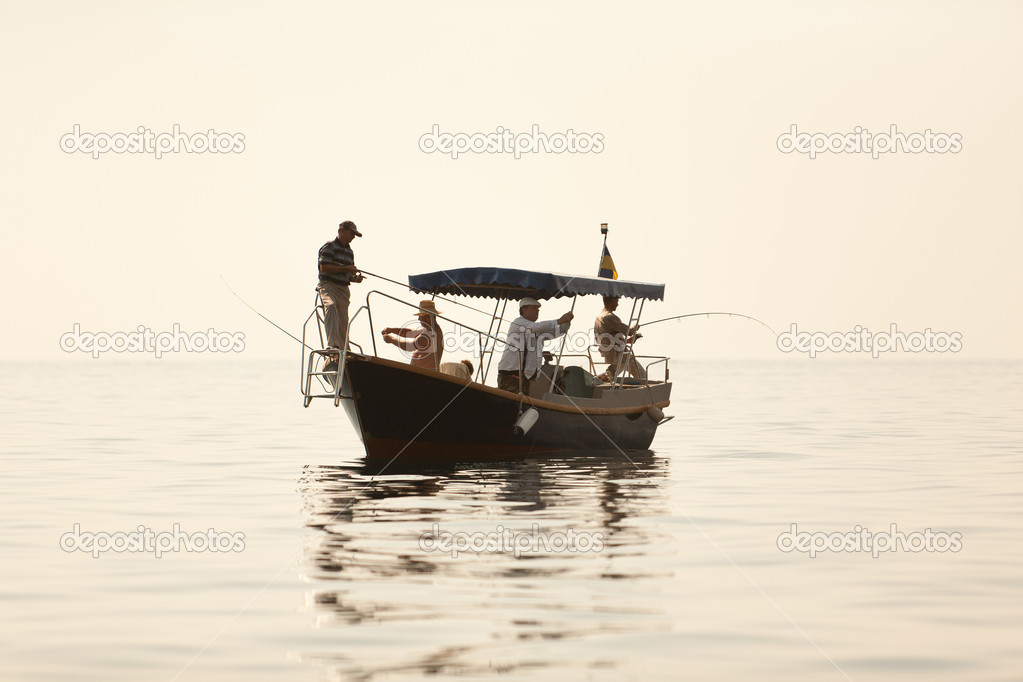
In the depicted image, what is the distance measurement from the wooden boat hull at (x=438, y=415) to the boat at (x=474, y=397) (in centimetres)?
1

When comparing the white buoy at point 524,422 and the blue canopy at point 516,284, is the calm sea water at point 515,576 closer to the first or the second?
the white buoy at point 524,422

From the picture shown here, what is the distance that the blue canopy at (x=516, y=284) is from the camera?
17.3 meters

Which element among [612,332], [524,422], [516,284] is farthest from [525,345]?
[612,332]

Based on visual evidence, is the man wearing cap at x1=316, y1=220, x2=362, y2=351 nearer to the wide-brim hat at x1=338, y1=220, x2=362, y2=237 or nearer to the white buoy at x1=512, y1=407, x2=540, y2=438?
the wide-brim hat at x1=338, y1=220, x2=362, y2=237

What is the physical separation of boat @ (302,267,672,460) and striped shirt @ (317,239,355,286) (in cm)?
46

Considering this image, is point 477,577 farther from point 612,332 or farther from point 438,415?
point 612,332

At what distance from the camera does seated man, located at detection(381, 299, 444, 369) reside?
17703mm

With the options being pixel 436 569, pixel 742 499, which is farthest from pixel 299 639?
pixel 742 499

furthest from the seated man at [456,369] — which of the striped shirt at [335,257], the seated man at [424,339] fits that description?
the striped shirt at [335,257]

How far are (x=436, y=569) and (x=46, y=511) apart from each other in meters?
5.96

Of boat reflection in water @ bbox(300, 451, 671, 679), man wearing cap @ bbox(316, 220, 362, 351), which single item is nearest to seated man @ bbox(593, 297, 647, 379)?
boat reflection in water @ bbox(300, 451, 671, 679)

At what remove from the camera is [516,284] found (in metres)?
17.2

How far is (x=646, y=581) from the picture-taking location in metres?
Answer: 8.73

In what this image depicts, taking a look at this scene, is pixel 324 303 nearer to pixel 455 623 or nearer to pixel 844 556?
pixel 844 556
